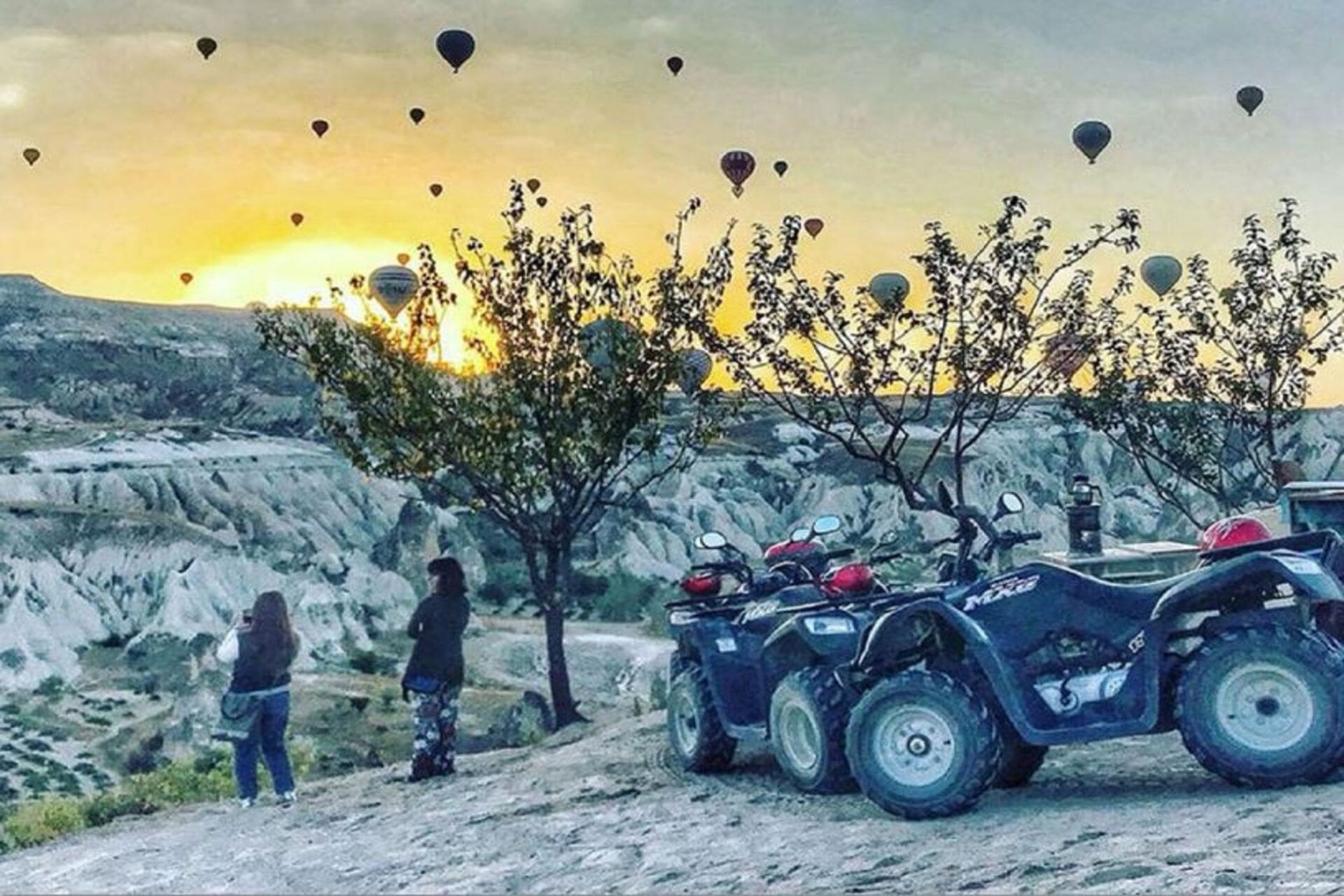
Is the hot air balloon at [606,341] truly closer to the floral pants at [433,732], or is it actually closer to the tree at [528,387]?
the tree at [528,387]

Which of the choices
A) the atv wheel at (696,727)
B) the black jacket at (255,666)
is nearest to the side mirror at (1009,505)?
the atv wheel at (696,727)

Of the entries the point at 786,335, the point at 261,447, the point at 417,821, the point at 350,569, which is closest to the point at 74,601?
the point at 350,569

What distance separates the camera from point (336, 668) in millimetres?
41812

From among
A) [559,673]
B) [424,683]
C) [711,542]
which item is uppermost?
[711,542]

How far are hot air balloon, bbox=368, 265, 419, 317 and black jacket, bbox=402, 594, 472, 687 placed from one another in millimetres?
10909

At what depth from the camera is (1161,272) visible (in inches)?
1233

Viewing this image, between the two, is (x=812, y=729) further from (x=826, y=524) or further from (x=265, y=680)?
(x=265, y=680)

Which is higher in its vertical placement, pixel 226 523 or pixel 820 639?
pixel 226 523

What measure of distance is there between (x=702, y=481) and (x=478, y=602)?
21312 millimetres

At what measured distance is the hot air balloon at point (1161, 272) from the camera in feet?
102

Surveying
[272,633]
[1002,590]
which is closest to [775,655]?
[1002,590]

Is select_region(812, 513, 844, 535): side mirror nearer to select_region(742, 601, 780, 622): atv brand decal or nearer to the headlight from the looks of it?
select_region(742, 601, 780, 622): atv brand decal

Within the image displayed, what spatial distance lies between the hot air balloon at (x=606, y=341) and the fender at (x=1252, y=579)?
13.7 metres

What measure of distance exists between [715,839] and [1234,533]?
399cm
